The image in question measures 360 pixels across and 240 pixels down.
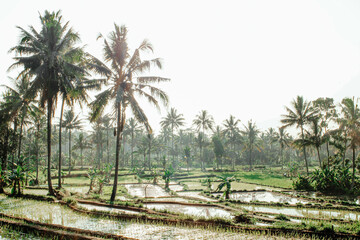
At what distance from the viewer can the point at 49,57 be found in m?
15.0

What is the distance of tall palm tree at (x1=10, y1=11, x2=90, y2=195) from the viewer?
14.9 meters

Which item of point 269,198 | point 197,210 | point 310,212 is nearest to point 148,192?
point 197,210

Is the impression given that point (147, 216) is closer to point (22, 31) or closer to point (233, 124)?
point (22, 31)

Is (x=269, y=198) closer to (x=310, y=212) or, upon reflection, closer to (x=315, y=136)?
(x=310, y=212)

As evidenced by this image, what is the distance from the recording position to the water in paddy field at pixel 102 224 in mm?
8141

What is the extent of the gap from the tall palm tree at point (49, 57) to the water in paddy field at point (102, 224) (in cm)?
433

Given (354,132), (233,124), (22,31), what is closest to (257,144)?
(233,124)

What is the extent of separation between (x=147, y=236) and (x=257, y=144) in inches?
1746

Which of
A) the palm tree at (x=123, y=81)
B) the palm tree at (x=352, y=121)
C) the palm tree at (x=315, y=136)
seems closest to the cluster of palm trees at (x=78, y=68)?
the palm tree at (x=123, y=81)

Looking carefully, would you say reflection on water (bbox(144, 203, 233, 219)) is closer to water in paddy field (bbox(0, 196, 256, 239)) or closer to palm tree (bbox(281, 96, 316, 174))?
water in paddy field (bbox(0, 196, 256, 239))

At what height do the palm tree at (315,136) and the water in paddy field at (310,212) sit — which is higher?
the palm tree at (315,136)

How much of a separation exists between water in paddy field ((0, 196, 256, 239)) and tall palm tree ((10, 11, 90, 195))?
433 cm

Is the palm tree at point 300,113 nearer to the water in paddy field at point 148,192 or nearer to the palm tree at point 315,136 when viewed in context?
the palm tree at point 315,136

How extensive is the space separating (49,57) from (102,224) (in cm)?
1121
